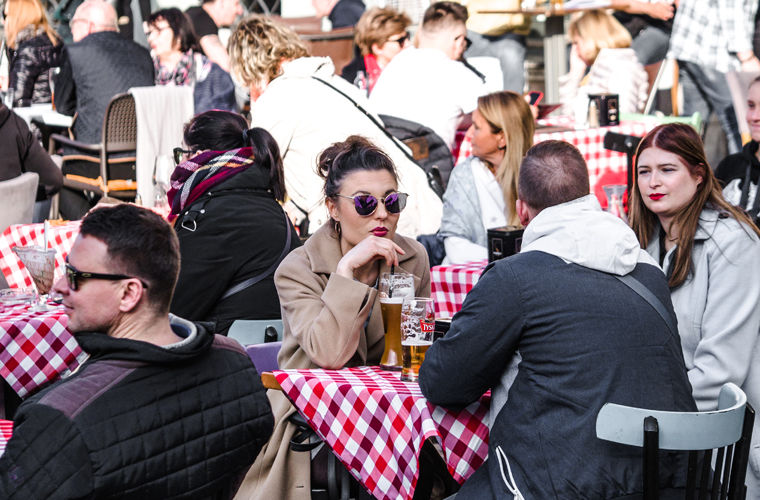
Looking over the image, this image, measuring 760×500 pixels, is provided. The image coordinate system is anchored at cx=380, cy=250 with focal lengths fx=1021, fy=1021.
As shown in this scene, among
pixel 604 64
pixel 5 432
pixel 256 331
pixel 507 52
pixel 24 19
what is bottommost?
pixel 5 432

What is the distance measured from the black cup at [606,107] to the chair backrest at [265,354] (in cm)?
413

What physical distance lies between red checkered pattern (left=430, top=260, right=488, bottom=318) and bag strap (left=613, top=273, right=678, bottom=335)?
178cm

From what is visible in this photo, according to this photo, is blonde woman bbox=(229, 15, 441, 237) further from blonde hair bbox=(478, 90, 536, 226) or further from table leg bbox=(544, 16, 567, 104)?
table leg bbox=(544, 16, 567, 104)

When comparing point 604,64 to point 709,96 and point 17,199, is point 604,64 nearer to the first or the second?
point 709,96

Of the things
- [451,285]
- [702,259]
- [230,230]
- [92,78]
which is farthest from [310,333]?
[92,78]

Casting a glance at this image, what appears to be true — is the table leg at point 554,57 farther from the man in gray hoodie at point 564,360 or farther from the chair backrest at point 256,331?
the man in gray hoodie at point 564,360

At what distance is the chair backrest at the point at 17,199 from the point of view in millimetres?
5324

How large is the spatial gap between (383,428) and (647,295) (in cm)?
74

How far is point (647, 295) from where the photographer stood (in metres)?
2.43

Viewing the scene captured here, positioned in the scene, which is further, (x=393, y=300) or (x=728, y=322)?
(x=728, y=322)

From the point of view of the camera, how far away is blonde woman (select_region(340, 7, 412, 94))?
776 centimetres

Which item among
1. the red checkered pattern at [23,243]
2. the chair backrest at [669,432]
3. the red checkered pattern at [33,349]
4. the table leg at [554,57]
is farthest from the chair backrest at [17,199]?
the table leg at [554,57]

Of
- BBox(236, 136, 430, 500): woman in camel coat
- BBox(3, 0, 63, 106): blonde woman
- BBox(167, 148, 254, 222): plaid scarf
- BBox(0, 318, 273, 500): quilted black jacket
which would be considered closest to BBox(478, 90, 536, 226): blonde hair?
BBox(167, 148, 254, 222): plaid scarf

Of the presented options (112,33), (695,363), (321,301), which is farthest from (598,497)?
(112,33)
